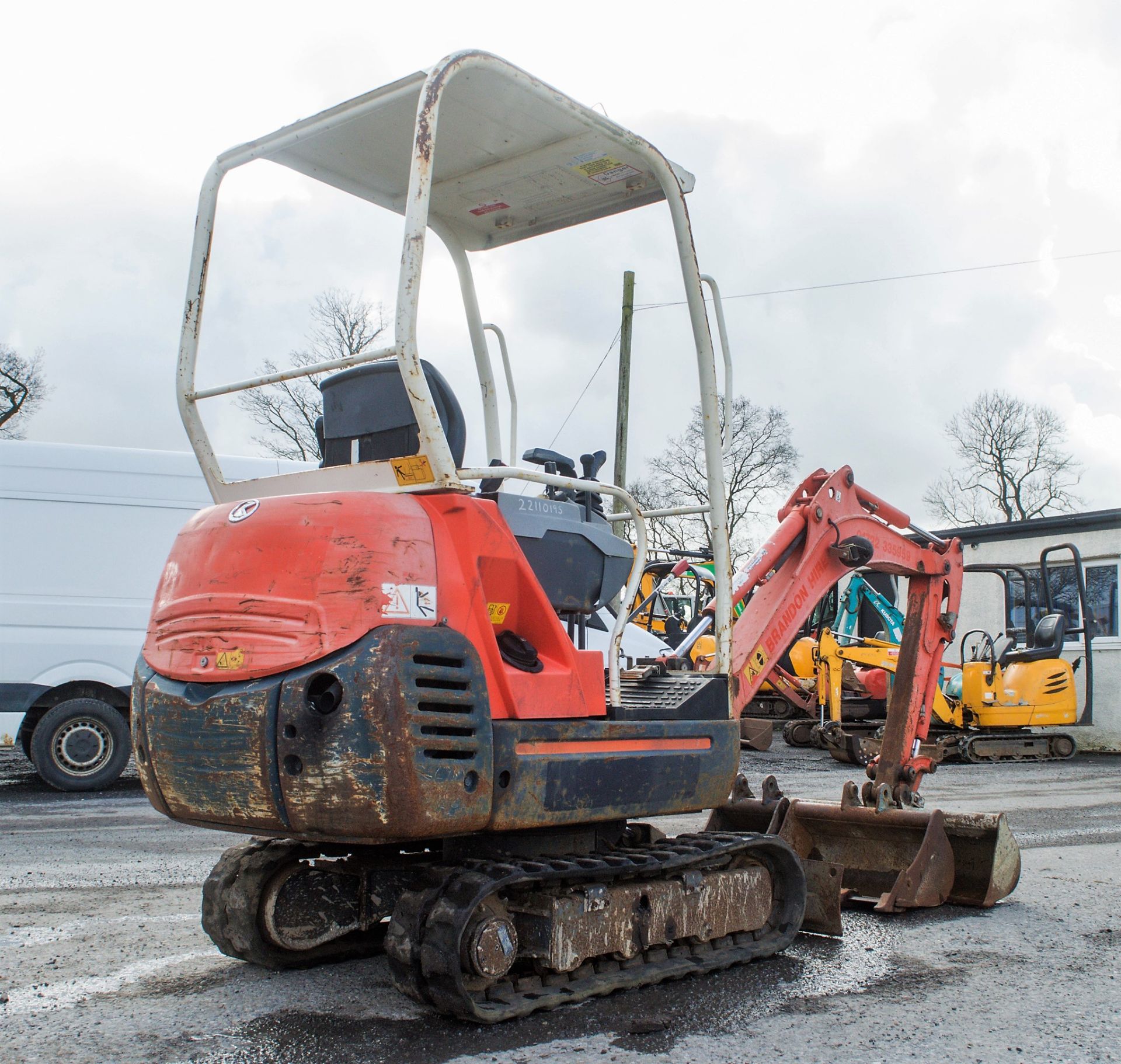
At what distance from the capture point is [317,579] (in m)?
3.62

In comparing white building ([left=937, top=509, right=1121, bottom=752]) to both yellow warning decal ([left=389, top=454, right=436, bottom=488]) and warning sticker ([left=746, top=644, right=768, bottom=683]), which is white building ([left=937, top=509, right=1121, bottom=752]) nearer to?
warning sticker ([left=746, top=644, right=768, bottom=683])

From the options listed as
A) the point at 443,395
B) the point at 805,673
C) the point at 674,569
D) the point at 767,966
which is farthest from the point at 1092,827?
the point at 805,673

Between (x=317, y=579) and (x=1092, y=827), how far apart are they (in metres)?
7.37

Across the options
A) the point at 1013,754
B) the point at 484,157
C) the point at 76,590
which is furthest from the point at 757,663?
the point at 1013,754

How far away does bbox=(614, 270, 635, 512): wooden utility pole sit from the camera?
22781mm

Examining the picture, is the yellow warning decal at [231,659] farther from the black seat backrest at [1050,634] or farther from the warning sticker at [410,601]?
the black seat backrest at [1050,634]

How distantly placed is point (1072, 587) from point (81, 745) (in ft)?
50.7

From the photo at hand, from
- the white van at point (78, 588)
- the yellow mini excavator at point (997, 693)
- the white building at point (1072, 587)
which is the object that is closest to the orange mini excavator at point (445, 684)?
the white van at point (78, 588)

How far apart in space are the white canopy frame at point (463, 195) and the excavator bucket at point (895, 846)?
1.58 metres

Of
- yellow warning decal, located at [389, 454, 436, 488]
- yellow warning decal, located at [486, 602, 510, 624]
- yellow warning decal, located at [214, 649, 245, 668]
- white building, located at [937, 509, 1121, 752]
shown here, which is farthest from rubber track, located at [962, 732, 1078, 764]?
yellow warning decal, located at [214, 649, 245, 668]

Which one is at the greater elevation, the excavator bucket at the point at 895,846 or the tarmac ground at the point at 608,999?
the excavator bucket at the point at 895,846

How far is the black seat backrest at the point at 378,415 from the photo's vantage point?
13.2ft

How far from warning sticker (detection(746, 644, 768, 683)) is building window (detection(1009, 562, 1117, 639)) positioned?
14.1m

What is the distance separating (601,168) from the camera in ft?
15.3
